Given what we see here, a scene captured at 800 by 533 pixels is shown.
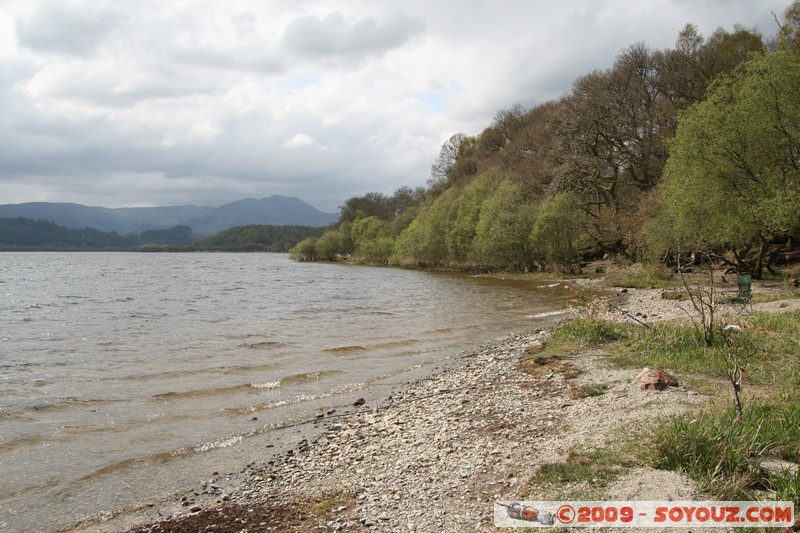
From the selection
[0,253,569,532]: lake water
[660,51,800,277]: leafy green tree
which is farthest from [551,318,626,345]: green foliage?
[660,51,800,277]: leafy green tree

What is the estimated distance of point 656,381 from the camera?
9844 mm

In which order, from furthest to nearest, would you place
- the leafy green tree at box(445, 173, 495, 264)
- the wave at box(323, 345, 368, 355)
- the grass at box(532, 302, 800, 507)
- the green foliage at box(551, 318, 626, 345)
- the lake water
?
the leafy green tree at box(445, 173, 495, 264) < the wave at box(323, 345, 368, 355) < the green foliage at box(551, 318, 626, 345) < the lake water < the grass at box(532, 302, 800, 507)

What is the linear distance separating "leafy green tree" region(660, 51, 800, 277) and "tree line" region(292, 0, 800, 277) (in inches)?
2.6

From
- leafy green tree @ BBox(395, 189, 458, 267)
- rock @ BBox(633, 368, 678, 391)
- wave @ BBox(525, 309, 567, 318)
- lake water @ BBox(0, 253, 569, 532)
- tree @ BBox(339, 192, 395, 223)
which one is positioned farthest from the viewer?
tree @ BBox(339, 192, 395, 223)

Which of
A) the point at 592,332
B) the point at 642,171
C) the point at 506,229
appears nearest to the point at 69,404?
the point at 592,332

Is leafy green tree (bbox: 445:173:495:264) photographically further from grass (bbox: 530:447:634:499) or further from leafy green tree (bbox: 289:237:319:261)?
leafy green tree (bbox: 289:237:319:261)

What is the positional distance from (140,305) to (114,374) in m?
22.9

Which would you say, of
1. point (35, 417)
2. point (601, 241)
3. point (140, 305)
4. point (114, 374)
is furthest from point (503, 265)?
point (35, 417)

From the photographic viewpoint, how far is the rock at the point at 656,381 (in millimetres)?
9812

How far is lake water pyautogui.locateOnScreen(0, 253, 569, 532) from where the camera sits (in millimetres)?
9250

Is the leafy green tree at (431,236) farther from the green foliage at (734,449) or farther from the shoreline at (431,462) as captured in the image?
the green foliage at (734,449)

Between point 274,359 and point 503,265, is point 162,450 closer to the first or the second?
point 274,359

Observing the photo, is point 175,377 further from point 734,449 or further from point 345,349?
point 734,449

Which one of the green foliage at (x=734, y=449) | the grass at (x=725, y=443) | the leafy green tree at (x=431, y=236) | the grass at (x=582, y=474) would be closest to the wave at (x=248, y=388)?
the grass at (x=725, y=443)
